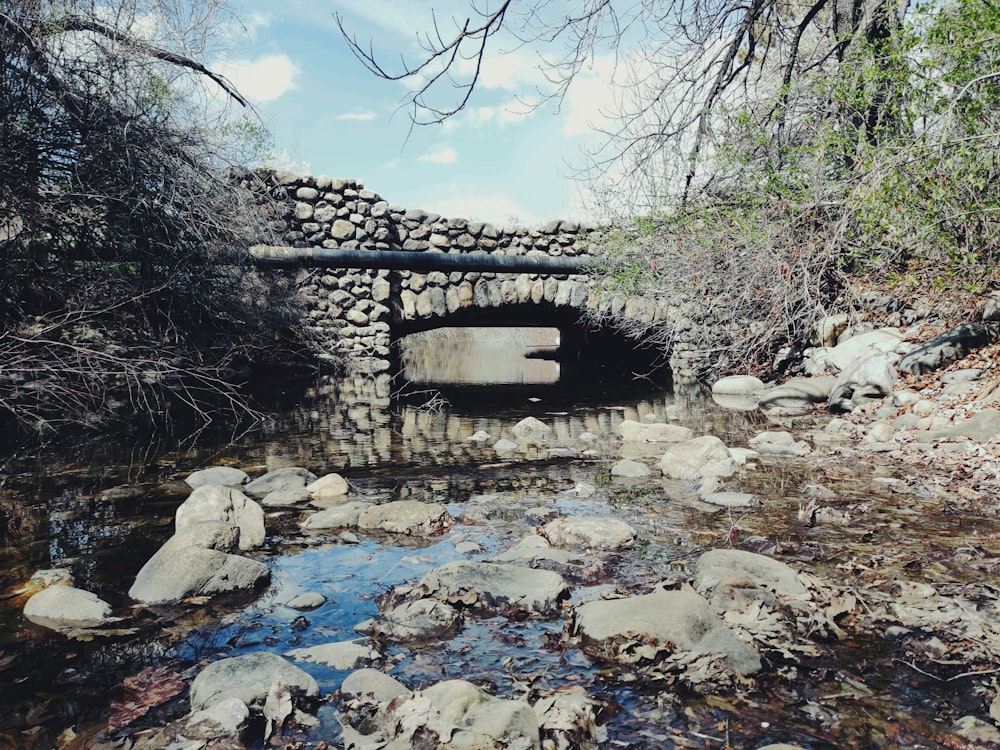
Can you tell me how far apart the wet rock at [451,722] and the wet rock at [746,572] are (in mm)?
1105

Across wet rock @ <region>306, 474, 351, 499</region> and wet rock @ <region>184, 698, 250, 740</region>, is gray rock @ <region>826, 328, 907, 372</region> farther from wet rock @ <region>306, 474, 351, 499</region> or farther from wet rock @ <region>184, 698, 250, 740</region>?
wet rock @ <region>184, 698, 250, 740</region>

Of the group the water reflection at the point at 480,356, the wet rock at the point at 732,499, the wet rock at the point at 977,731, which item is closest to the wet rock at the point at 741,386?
the water reflection at the point at 480,356

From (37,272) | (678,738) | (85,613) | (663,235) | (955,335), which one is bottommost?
(678,738)

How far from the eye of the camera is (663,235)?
9.20 metres

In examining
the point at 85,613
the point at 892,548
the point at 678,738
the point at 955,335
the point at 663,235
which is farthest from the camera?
the point at 663,235

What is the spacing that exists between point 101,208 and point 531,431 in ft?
14.7

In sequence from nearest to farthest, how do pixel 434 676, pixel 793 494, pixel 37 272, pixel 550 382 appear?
pixel 434 676
pixel 793 494
pixel 37 272
pixel 550 382

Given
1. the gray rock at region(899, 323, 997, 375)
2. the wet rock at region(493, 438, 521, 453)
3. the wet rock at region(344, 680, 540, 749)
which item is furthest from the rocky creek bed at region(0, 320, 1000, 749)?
the gray rock at region(899, 323, 997, 375)

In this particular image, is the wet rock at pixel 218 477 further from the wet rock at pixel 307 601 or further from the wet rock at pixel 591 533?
the wet rock at pixel 591 533

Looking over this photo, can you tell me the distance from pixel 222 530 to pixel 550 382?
1106 centimetres

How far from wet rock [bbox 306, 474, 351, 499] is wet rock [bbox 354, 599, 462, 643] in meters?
1.96

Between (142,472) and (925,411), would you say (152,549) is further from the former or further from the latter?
(925,411)

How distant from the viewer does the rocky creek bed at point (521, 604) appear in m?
1.86

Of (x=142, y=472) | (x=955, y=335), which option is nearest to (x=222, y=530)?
(x=142, y=472)
